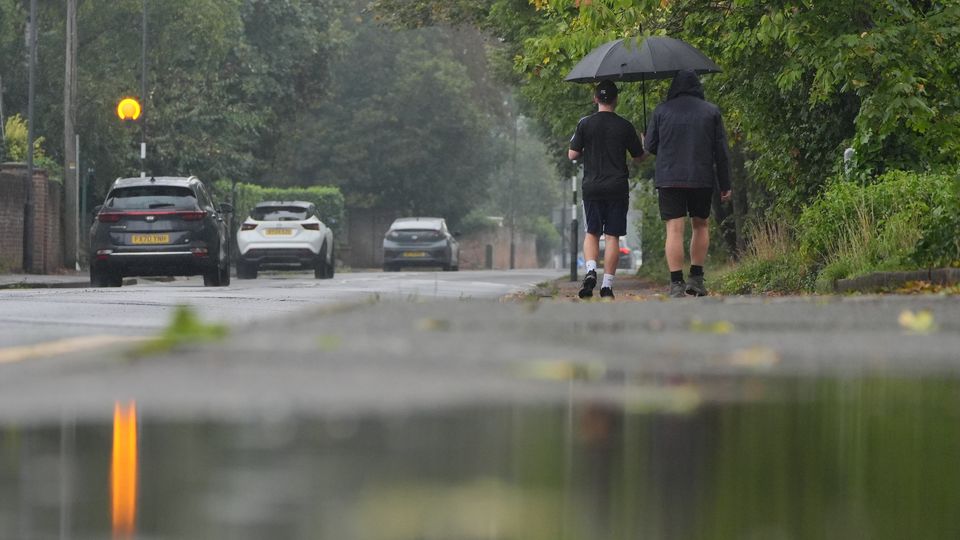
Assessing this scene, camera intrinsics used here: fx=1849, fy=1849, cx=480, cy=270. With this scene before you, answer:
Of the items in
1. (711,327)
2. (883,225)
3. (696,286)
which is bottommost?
(696,286)

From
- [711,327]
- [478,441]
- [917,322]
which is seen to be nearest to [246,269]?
[711,327]

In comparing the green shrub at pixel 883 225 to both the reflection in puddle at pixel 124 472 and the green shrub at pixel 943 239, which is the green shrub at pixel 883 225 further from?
the reflection in puddle at pixel 124 472

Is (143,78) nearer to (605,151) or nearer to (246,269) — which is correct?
(246,269)

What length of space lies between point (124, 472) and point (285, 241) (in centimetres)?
3166

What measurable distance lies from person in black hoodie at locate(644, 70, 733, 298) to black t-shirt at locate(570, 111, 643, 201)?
395 millimetres

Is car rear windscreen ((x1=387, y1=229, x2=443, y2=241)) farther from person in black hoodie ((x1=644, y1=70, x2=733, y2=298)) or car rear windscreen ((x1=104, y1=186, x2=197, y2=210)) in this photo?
person in black hoodie ((x1=644, y1=70, x2=733, y2=298))

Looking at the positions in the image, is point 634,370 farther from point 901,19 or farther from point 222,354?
point 901,19

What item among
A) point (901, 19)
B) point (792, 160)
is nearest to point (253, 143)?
point (792, 160)

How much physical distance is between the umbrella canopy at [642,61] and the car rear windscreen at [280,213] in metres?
18.4

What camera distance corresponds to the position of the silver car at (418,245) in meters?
49.2

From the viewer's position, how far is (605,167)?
47.5ft

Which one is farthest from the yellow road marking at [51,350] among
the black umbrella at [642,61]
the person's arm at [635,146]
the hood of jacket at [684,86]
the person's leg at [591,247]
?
the black umbrella at [642,61]

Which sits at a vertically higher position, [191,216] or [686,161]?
[686,161]

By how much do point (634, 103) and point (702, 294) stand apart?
1014cm
